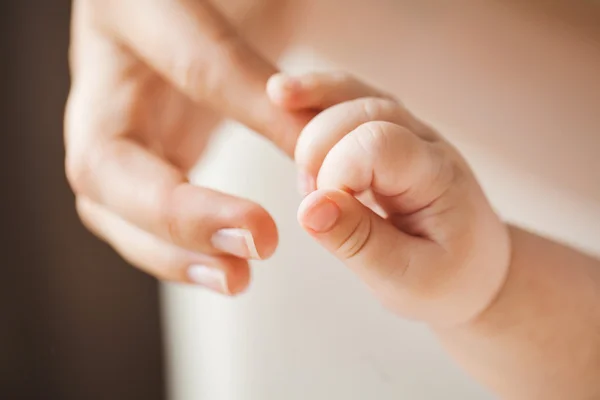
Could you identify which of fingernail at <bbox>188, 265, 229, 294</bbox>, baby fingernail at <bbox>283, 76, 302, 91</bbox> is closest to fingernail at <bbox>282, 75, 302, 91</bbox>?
baby fingernail at <bbox>283, 76, 302, 91</bbox>

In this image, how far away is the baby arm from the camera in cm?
27

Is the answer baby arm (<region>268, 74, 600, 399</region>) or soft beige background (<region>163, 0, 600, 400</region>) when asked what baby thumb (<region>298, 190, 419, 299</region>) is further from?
soft beige background (<region>163, 0, 600, 400</region>)

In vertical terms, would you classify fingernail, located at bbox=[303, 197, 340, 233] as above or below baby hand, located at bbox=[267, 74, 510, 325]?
below

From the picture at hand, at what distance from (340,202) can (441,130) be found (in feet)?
0.71

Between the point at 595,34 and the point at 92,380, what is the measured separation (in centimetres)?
52

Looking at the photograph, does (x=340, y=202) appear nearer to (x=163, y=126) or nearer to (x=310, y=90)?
(x=310, y=90)

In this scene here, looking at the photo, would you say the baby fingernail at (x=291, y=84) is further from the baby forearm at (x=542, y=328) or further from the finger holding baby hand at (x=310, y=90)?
the baby forearm at (x=542, y=328)

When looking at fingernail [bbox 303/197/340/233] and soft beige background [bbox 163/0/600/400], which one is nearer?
fingernail [bbox 303/197/340/233]

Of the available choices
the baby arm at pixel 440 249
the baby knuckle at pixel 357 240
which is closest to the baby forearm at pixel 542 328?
the baby arm at pixel 440 249

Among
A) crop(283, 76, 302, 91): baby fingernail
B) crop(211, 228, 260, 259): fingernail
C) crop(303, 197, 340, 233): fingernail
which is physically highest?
crop(283, 76, 302, 91): baby fingernail

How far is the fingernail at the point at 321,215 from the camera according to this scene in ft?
0.79

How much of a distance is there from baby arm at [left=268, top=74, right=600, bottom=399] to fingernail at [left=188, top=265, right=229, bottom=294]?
92mm

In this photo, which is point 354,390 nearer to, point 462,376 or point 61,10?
point 462,376

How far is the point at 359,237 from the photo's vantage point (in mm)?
265
